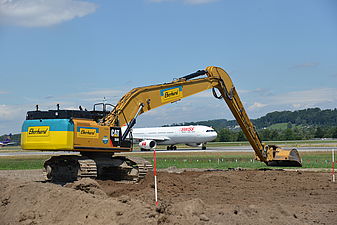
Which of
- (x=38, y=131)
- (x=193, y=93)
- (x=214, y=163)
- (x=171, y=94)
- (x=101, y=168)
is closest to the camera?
(x=38, y=131)

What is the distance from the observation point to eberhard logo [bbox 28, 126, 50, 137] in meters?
16.5

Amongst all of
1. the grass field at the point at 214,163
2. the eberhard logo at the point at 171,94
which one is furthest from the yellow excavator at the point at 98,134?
the grass field at the point at 214,163

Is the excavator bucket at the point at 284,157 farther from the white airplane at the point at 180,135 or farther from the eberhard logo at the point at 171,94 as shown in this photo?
the white airplane at the point at 180,135

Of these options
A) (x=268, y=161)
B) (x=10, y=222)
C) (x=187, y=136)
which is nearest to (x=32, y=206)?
(x=10, y=222)

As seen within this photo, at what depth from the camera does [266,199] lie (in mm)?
14406

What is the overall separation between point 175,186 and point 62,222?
6564mm

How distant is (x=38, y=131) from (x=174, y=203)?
6.64 meters

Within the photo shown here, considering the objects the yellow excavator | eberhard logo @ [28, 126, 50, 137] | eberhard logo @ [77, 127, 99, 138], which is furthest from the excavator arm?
eberhard logo @ [28, 126, 50, 137]

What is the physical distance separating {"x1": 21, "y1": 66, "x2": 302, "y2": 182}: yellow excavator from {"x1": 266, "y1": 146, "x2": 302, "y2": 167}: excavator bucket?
6045 millimetres

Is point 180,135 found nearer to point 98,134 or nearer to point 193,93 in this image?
point 193,93

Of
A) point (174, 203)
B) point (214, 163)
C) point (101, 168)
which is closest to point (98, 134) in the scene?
point (101, 168)

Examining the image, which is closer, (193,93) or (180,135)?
(193,93)

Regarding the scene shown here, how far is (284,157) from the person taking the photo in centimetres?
2488

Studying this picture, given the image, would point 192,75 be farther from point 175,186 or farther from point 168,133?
point 168,133
